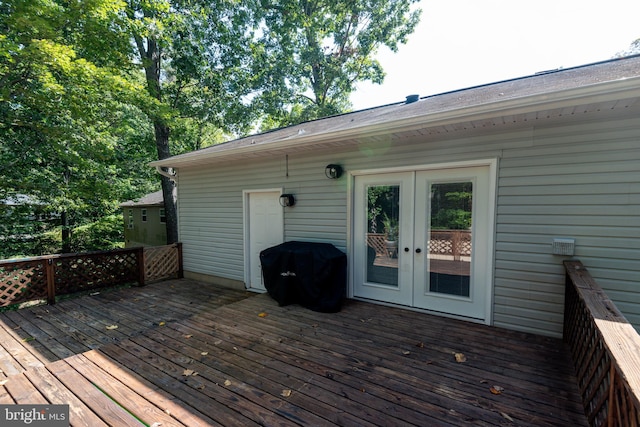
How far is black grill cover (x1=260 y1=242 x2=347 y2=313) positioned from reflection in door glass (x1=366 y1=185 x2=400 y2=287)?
0.47 meters

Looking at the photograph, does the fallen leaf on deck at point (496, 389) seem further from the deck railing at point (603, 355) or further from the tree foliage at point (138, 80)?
the tree foliage at point (138, 80)

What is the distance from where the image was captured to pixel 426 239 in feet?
12.2

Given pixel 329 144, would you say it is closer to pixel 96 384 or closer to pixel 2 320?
pixel 96 384

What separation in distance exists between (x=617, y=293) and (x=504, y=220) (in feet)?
3.89

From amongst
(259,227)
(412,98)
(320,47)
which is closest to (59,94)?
(259,227)

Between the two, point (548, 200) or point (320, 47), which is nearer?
point (548, 200)

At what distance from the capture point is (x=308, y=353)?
2.88 m

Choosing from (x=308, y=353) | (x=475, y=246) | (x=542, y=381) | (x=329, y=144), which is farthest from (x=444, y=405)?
(x=329, y=144)

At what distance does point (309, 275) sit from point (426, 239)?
5.64 feet

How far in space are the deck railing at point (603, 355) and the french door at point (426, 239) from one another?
94cm

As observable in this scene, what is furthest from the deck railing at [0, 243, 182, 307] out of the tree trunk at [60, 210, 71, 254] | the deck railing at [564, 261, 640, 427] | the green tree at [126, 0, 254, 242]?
the tree trunk at [60, 210, 71, 254]

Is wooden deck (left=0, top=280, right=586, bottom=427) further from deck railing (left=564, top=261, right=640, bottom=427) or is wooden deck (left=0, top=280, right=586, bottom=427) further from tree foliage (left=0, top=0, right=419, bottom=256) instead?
tree foliage (left=0, top=0, right=419, bottom=256)

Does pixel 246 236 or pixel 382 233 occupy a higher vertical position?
pixel 382 233

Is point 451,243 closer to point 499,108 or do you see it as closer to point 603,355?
point 499,108
